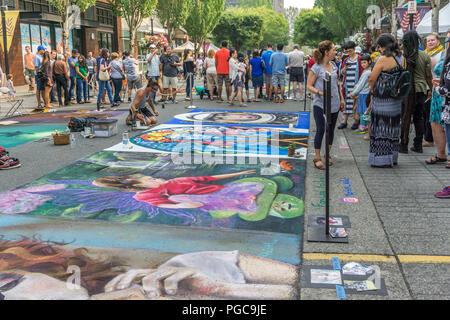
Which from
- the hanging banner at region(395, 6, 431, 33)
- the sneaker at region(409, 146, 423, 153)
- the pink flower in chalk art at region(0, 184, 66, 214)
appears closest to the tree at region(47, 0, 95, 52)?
the hanging banner at region(395, 6, 431, 33)

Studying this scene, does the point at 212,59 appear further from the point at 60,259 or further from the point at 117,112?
the point at 60,259

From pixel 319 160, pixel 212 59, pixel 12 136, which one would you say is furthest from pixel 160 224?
pixel 212 59

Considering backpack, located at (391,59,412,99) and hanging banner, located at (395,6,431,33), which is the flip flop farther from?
hanging banner, located at (395,6,431,33)

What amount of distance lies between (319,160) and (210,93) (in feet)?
36.4

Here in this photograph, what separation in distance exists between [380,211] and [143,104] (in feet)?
24.2

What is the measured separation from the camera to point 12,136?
10.6 metres

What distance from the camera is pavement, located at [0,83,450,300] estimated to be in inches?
146

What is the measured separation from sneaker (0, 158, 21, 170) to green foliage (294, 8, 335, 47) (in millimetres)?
89185

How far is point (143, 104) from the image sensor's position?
449 inches

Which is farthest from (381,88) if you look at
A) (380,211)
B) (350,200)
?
(380,211)

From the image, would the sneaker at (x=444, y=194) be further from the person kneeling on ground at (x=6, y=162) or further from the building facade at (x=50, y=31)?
the building facade at (x=50, y=31)

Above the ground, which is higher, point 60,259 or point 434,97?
point 434,97

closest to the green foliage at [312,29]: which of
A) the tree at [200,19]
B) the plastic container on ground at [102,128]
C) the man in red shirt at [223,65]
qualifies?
the tree at [200,19]

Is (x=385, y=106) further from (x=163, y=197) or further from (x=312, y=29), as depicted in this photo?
(x=312, y=29)
